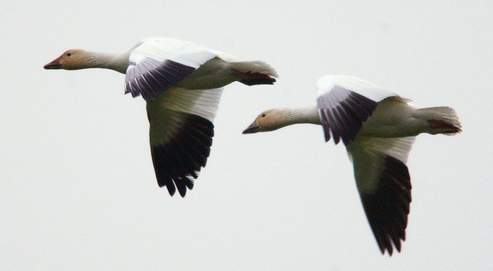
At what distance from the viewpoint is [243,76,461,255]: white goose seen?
18109 mm

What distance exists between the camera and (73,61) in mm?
21703

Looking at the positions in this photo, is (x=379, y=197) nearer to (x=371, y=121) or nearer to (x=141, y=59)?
(x=371, y=121)

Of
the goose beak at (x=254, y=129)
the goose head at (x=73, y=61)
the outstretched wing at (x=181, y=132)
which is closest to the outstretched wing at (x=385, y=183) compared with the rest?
the goose beak at (x=254, y=129)

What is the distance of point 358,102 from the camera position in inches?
703

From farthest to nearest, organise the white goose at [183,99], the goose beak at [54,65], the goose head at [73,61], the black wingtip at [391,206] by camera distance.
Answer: the goose beak at [54,65] → the goose head at [73,61] → the white goose at [183,99] → the black wingtip at [391,206]

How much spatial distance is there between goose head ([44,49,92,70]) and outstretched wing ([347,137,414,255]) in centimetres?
395

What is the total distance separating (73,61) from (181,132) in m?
1.81

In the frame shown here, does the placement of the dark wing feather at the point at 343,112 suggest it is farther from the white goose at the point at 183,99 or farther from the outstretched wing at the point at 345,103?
the white goose at the point at 183,99

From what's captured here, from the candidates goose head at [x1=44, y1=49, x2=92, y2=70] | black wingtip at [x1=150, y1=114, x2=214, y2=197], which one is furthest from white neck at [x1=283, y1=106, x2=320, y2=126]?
goose head at [x1=44, y1=49, x2=92, y2=70]

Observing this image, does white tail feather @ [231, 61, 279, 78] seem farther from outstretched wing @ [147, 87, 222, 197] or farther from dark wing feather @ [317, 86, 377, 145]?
dark wing feather @ [317, 86, 377, 145]

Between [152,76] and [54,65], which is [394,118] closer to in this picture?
[152,76]

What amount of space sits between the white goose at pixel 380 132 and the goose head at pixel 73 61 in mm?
2677

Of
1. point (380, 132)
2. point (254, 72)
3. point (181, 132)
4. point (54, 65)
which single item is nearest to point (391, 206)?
point (380, 132)

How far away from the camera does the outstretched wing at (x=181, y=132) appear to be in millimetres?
21219
